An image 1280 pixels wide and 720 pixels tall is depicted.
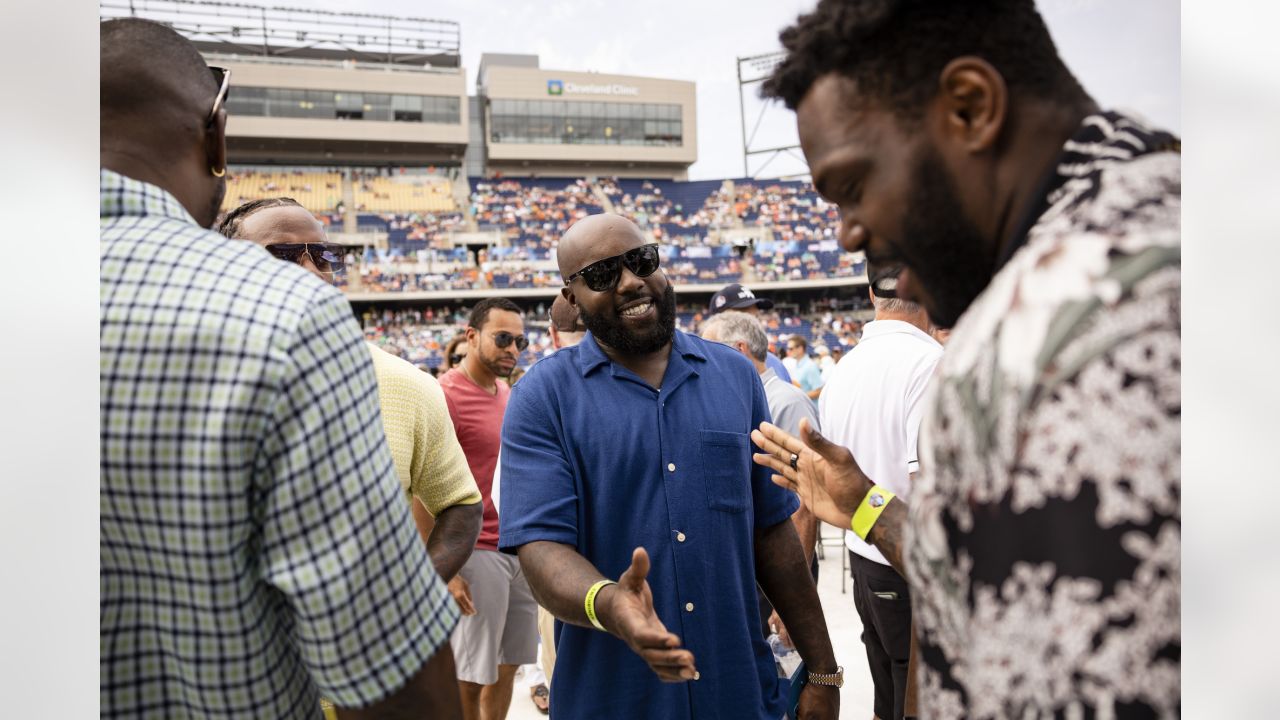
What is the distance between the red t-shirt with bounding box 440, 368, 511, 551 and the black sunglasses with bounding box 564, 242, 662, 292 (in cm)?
248

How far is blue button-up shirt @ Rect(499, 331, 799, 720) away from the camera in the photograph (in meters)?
2.15

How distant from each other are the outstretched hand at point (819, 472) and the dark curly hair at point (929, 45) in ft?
2.47

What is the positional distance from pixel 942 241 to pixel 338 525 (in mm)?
949

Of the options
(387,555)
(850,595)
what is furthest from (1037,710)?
(850,595)

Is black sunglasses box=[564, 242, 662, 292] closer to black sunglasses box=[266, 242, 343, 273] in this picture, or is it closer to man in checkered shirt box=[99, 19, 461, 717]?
black sunglasses box=[266, 242, 343, 273]

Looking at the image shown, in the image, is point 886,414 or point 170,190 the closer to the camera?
point 170,190

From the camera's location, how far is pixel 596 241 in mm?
2465

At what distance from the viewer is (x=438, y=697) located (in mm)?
1240

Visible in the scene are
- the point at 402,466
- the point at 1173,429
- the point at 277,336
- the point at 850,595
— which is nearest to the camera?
the point at 1173,429

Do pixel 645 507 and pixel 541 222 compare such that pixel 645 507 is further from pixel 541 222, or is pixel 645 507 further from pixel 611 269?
pixel 541 222

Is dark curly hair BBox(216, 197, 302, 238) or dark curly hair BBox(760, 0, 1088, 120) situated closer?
dark curly hair BBox(760, 0, 1088, 120)

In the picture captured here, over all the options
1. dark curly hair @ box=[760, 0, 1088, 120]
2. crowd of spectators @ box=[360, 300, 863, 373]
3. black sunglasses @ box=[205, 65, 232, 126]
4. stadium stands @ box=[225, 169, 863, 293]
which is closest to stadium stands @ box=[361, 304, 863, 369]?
crowd of spectators @ box=[360, 300, 863, 373]

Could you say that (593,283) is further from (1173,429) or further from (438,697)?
(1173,429)
